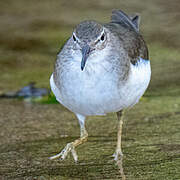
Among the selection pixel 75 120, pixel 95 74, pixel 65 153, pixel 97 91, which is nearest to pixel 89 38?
pixel 95 74

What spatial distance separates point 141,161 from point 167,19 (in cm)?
681

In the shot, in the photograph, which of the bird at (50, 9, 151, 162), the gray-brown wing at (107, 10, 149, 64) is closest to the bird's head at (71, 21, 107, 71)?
the bird at (50, 9, 151, 162)

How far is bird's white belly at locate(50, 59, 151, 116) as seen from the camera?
472cm

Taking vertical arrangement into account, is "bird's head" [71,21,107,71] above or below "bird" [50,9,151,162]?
above

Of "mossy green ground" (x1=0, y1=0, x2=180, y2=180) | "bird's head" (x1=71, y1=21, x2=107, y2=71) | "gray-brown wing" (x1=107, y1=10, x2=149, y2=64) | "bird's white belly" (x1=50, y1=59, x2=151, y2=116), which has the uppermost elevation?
"bird's head" (x1=71, y1=21, x2=107, y2=71)

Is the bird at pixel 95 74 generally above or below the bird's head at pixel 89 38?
below

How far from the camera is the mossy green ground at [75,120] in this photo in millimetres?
4984

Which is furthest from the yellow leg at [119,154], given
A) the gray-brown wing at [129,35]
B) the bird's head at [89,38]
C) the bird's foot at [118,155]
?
the bird's head at [89,38]

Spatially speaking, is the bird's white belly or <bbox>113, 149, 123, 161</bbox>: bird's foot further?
<bbox>113, 149, 123, 161</bbox>: bird's foot

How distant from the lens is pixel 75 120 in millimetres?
6598

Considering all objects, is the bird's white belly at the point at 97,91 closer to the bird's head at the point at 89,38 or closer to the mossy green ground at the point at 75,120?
the bird's head at the point at 89,38

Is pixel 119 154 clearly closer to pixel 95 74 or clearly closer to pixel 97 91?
pixel 97 91

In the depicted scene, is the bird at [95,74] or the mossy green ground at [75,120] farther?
the mossy green ground at [75,120]

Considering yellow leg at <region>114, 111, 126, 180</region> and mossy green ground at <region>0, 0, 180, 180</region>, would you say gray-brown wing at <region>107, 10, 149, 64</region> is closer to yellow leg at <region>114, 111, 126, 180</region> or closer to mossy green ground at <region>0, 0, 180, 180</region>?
yellow leg at <region>114, 111, 126, 180</region>
